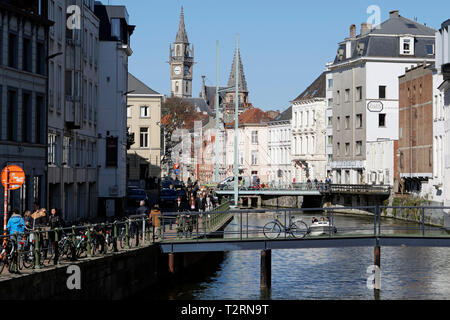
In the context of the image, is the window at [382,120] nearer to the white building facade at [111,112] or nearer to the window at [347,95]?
the window at [347,95]

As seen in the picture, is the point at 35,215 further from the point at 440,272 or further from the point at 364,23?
the point at 364,23

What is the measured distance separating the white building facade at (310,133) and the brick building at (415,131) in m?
31.5

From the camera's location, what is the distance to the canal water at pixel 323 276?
34.5m

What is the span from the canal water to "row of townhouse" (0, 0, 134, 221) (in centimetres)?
826

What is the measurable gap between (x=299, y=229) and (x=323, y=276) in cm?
401

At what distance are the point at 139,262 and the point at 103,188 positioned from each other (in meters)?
29.0

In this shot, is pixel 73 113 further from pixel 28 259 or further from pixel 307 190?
pixel 307 190

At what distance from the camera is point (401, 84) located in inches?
3585

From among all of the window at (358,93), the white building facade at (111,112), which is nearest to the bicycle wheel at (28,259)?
the white building facade at (111,112)

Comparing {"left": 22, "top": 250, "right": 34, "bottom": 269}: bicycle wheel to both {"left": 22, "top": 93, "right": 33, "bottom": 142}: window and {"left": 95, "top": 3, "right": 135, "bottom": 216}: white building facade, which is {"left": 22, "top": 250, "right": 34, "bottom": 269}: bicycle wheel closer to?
{"left": 22, "top": 93, "right": 33, "bottom": 142}: window

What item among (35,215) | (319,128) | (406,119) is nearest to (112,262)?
(35,215)

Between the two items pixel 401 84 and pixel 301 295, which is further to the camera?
pixel 401 84

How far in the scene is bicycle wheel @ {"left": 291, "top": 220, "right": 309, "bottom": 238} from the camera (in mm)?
36625

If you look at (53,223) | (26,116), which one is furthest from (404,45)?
(53,223)
